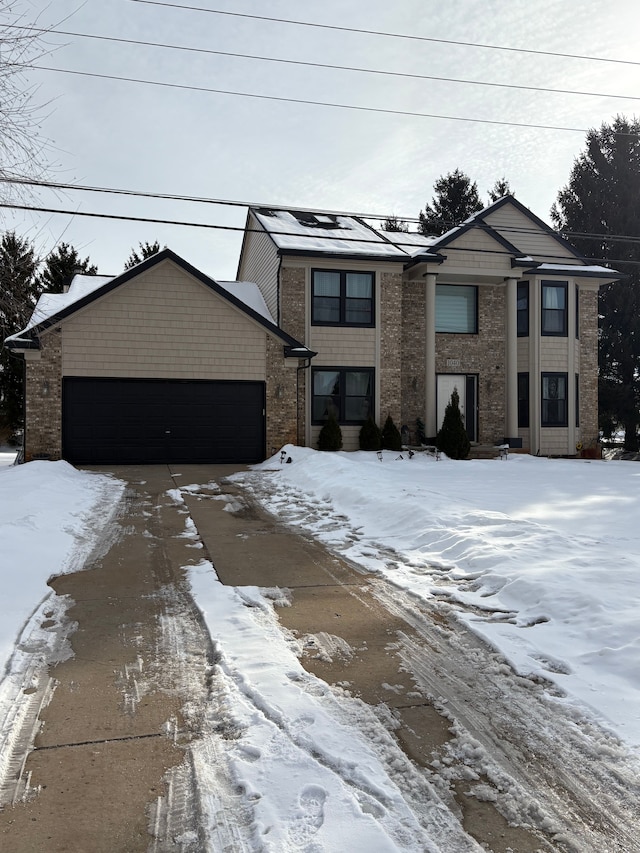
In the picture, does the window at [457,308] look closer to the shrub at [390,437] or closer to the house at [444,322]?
the house at [444,322]

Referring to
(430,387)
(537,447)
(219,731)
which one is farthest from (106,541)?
(537,447)

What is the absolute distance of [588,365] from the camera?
21500 mm

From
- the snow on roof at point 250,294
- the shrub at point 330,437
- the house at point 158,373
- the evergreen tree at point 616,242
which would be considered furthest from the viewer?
the evergreen tree at point 616,242

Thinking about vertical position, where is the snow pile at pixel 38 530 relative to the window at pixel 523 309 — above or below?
below

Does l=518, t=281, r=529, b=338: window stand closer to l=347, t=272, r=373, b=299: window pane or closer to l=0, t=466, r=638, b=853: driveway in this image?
l=347, t=272, r=373, b=299: window pane

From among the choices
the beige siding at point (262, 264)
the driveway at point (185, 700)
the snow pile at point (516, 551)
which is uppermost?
the beige siding at point (262, 264)

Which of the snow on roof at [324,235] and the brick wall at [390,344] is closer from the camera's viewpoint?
the snow on roof at [324,235]

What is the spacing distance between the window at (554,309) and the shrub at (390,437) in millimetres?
6879

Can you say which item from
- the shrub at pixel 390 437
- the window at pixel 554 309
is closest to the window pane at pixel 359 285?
the shrub at pixel 390 437

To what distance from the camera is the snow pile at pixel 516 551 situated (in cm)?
386

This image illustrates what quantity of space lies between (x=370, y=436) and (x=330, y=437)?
132cm

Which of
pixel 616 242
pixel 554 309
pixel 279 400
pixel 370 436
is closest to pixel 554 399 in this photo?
pixel 554 309

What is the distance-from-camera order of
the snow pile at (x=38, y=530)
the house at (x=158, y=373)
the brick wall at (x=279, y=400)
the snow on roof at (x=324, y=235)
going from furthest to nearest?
the snow on roof at (x=324, y=235)
the brick wall at (x=279, y=400)
the house at (x=158, y=373)
the snow pile at (x=38, y=530)

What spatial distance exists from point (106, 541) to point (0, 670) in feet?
12.2
